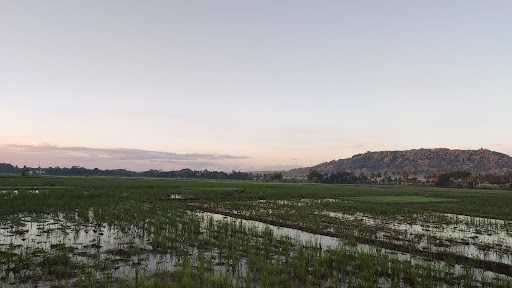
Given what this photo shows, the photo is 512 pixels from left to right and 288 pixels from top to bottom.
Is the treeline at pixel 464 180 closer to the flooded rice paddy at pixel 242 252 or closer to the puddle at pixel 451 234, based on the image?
the puddle at pixel 451 234

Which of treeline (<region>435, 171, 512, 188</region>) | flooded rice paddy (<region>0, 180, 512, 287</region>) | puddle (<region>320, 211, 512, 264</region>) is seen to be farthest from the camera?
treeline (<region>435, 171, 512, 188</region>)

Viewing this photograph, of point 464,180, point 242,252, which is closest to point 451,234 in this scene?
point 242,252

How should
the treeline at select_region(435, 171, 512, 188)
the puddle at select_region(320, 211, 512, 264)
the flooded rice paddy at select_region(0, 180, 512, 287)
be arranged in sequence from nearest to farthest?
1. the flooded rice paddy at select_region(0, 180, 512, 287)
2. the puddle at select_region(320, 211, 512, 264)
3. the treeline at select_region(435, 171, 512, 188)

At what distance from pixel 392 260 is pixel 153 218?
1516cm

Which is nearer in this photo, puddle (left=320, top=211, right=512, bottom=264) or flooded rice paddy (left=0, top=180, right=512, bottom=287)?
flooded rice paddy (left=0, top=180, right=512, bottom=287)

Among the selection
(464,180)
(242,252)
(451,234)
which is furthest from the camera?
(464,180)

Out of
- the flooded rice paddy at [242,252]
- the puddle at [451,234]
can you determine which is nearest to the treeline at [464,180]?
the puddle at [451,234]

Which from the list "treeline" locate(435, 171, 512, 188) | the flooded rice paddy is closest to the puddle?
the flooded rice paddy

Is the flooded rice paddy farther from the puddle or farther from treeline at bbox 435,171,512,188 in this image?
treeline at bbox 435,171,512,188

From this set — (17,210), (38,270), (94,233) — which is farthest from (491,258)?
(17,210)

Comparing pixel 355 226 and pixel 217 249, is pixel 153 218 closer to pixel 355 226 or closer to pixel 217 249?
pixel 217 249

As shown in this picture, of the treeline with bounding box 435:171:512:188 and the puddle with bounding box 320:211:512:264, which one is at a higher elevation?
the treeline with bounding box 435:171:512:188

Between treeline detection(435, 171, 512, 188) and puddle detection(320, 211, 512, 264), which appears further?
treeline detection(435, 171, 512, 188)

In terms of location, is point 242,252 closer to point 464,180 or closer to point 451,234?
point 451,234
